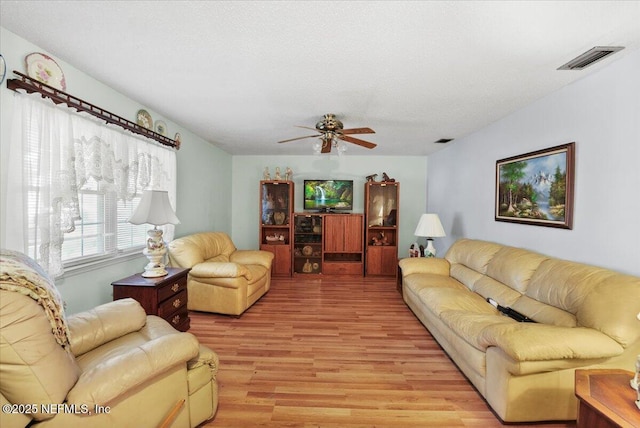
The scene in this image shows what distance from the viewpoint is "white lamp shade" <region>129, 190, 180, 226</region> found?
248 cm

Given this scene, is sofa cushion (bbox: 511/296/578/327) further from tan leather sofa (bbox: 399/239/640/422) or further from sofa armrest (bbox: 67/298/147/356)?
sofa armrest (bbox: 67/298/147/356)

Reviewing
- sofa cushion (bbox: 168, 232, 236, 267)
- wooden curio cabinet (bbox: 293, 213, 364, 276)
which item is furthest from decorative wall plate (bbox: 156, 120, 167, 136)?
wooden curio cabinet (bbox: 293, 213, 364, 276)

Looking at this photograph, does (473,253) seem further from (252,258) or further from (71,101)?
(71,101)

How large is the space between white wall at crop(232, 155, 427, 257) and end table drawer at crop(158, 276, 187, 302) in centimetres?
312

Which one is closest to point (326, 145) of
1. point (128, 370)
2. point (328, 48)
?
point (328, 48)

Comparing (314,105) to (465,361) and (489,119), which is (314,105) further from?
(465,361)

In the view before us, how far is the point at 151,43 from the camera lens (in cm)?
179

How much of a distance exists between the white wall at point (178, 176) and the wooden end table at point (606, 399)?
3397 millimetres

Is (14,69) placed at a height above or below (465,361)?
above

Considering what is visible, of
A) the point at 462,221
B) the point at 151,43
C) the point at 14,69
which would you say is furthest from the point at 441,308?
the point at 14,69

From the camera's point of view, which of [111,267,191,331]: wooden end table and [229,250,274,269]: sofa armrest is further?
[229,250,274,269]: sofa armrest

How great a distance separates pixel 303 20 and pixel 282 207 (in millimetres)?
4155

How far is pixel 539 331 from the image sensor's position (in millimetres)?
1656

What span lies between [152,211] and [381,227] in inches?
162
